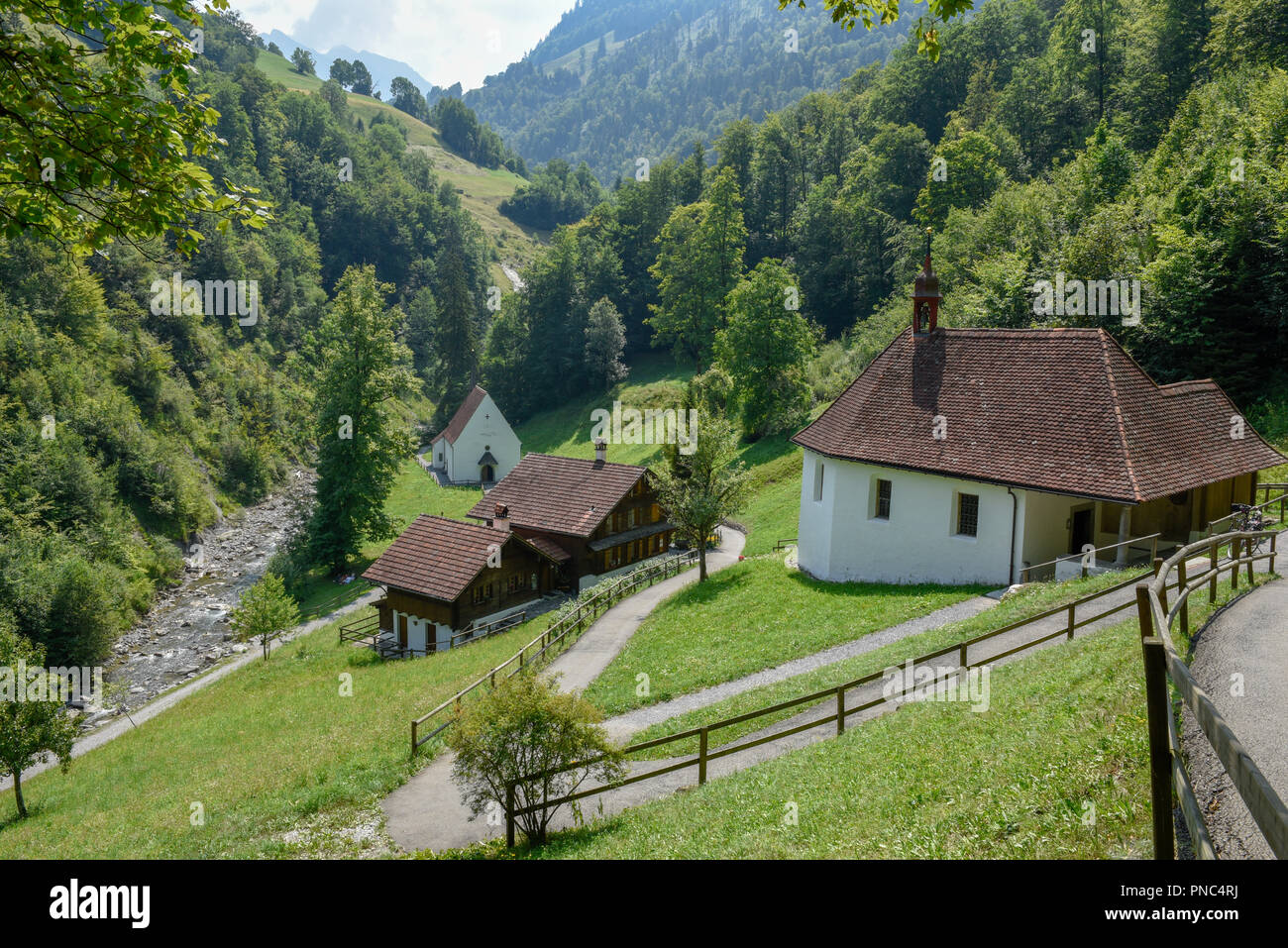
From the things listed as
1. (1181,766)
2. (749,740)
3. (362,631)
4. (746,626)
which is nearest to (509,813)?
(749,740)

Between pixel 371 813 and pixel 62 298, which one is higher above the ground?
pixel 62 298

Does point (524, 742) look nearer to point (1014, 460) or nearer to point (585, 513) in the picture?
point (1014, 460)

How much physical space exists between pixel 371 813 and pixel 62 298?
54598mm

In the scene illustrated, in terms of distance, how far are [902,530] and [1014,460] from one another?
13.6ft

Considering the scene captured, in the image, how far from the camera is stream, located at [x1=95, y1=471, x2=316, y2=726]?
34.0 metres

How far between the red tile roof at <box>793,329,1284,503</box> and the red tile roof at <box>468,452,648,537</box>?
1432cm

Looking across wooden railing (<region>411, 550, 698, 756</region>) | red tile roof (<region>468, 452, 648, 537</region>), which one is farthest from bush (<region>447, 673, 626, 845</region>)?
red tile roof (<region>468, 452, 648, 537</region>)

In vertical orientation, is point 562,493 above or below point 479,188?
below

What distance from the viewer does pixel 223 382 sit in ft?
227

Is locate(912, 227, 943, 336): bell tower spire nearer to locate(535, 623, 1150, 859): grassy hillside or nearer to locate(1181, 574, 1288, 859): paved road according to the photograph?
locate(535, 623, 1150, 859): grassy hillside

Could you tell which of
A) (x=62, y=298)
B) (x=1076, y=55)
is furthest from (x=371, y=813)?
(x=1076, y=55)

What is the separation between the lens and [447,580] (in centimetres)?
3456
